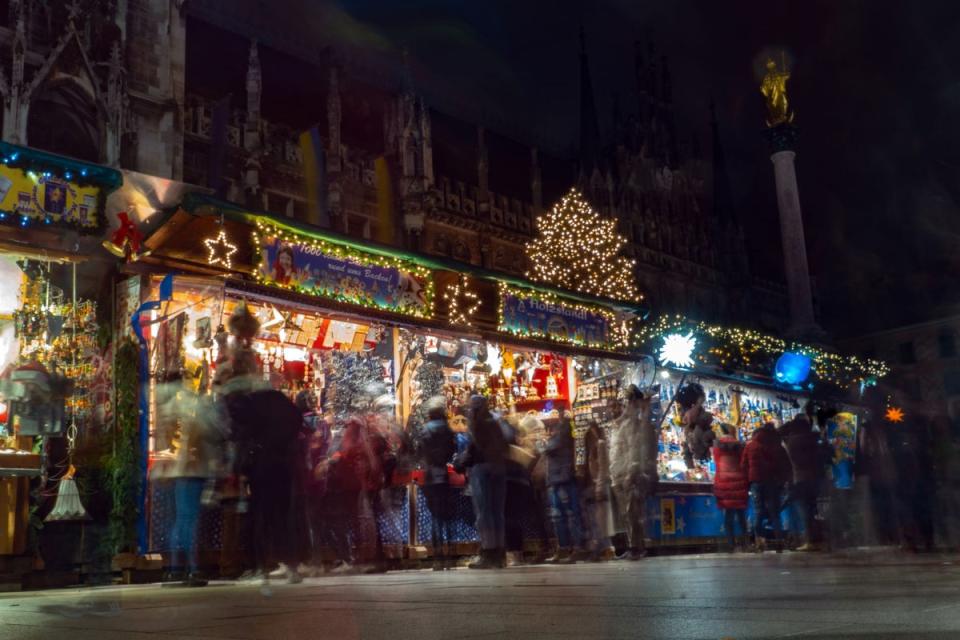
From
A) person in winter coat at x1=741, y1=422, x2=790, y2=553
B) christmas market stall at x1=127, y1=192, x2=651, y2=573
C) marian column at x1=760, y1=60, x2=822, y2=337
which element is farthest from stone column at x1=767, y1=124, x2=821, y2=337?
person in winter coat at x1=741, y1=422, x2=790, y2=553

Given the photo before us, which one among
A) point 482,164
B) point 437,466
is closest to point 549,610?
point 437,466

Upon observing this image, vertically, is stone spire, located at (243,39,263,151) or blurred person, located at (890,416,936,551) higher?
stone spire, located at (243,39,263,151)

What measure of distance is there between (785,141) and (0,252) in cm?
2865

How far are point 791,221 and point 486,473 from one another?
82.9 ft

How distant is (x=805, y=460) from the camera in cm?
1248

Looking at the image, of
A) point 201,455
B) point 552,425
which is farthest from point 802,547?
point 201,455

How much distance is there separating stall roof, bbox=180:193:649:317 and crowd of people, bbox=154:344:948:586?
1.93 meters

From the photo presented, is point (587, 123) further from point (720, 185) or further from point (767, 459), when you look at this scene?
point (767, 459)

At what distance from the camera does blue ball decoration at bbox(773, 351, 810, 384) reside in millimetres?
19359

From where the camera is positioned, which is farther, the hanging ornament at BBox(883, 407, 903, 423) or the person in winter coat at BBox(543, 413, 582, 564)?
the hanging ornament at BBox(883, 407, 903, 423)

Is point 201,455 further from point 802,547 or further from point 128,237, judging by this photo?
point 802,547

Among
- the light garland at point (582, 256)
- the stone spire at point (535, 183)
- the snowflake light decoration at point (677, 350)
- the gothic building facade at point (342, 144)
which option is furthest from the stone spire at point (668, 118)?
the snowflake light decoration at point (677, 350)

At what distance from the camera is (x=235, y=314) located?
24.4ft

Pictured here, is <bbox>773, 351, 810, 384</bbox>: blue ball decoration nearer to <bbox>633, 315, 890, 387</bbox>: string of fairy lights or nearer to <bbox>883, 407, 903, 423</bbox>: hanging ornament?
<bbox>633, 315, 890, 387</bbox>: string of fairy lights
